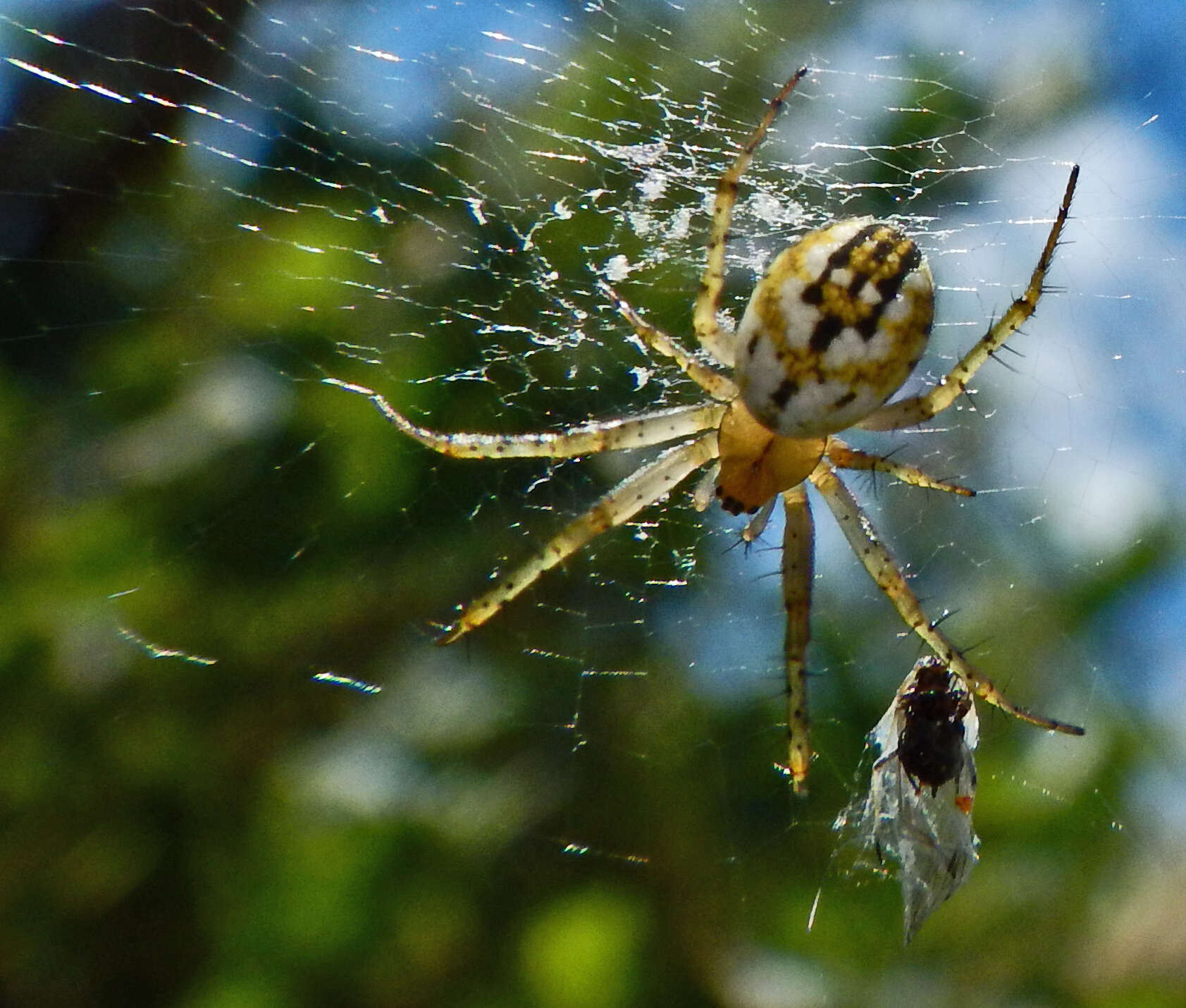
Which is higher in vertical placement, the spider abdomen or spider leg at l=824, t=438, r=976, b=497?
the spider abdomen

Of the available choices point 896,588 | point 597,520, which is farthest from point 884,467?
point 597,520

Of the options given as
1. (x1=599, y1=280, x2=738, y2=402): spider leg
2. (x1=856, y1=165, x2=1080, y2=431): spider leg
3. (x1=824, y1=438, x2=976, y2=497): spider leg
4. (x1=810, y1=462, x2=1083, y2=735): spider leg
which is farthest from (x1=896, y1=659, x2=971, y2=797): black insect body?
(x1=599, y1=280, x2=738, y2=402): spider leg

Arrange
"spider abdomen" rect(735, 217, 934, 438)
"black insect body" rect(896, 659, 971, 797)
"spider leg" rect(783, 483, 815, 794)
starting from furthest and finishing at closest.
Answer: "spider leg" rect(783, 483, 815, 794) → "black insect body" rect(896, 659, 971, 797) → "spider abdomen" rect(735, 217, 934, 438)

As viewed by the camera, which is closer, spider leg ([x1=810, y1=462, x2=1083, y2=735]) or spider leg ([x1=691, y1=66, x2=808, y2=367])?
spider leg ([x1=691, y1=66, x2=808, y2=367])

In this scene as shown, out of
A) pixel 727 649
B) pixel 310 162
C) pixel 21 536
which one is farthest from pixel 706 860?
pixel 310 162

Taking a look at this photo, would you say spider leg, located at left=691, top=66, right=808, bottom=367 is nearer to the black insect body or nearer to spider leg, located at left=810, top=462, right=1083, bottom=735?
spider leg, located at left=810, top=462, right=1083, bottom=735

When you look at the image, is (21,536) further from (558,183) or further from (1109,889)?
(1109,889)

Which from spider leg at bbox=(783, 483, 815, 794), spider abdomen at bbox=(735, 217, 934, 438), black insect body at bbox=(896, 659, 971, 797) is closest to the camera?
spider abdomen at bbox=(735, 217, 934, 438)
